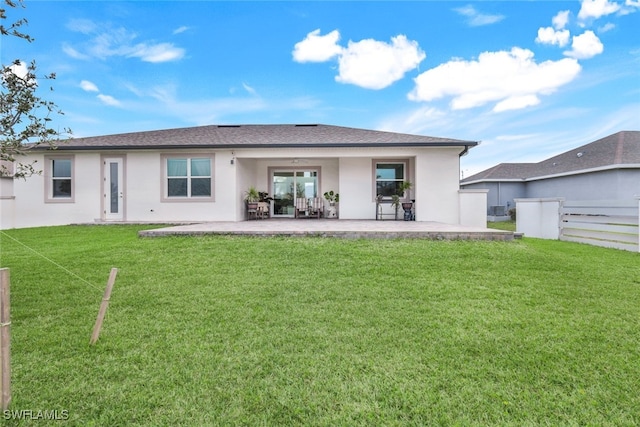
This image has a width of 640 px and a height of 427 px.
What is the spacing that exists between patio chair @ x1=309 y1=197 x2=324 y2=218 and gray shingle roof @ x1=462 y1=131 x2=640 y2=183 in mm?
12973

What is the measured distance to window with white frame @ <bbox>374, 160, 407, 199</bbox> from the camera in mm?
12297

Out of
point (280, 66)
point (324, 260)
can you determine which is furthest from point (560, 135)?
point (324, 260)

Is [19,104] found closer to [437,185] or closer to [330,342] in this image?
[330,342]

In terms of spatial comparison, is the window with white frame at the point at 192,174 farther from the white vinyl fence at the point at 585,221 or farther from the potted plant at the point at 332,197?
the white vinyl fence at the point at 585,221

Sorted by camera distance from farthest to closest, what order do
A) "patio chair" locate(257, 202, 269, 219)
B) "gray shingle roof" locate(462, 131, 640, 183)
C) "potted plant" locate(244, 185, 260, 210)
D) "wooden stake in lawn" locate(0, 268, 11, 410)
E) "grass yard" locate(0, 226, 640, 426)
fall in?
"gray shingle roof" locate(462, 131, 640, 183)
"patio chair" locate(257, 202, 269, 219)
"potted plant" locate(244, 185, 260, 210)
"grass yard" locate(0, 226, 640, 426)
"wooden stake in lawn" locate(0, 268, 11, 410)

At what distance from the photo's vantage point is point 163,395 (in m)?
2.12

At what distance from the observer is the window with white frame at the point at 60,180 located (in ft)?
37.1

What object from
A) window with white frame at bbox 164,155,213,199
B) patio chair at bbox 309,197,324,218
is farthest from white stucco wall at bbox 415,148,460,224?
window with white frame at bbox 164,155,213,199

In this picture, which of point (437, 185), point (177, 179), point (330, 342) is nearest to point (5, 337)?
point (330, 342)

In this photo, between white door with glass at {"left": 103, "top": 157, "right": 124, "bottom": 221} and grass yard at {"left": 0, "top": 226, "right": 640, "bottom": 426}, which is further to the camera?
white door with glass at {"left": 103, "top": 157, "right": 124, "bottom": 221}

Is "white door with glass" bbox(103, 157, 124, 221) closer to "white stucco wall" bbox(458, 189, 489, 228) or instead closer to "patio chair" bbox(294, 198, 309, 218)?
"patio chair" bbox(294, 198, 309, 218)

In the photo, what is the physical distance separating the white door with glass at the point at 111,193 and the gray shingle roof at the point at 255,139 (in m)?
0.64

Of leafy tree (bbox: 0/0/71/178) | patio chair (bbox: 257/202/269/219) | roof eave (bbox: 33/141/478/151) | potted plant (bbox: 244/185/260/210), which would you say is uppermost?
roof eave (bbox: 33/141/478/151)

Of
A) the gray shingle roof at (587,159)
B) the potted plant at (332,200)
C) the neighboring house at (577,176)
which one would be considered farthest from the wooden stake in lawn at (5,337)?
the gray shingle roof at (587,159)
